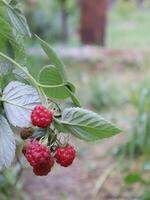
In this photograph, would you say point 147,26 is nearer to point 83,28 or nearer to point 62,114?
point 83,28

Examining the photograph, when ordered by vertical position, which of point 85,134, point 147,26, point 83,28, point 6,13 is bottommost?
point 147,26

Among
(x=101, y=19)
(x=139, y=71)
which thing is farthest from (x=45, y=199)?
(x=101, y=19)

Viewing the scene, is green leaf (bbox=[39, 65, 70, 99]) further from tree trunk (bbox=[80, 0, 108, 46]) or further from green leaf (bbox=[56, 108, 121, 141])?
tree trunk (bbox=[80, 0, 108, 46])

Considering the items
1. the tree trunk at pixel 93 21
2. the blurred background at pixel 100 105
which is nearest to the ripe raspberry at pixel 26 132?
the blurred background at pixel 100 105

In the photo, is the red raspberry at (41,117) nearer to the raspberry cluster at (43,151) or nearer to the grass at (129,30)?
the raspberry cluster at (43,151)

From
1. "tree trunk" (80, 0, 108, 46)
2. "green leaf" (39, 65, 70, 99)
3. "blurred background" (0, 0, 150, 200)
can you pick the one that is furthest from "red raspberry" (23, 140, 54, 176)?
"tree trunk" (80, 0, 108, 46)

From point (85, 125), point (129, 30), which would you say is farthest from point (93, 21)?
point (85, 125)
